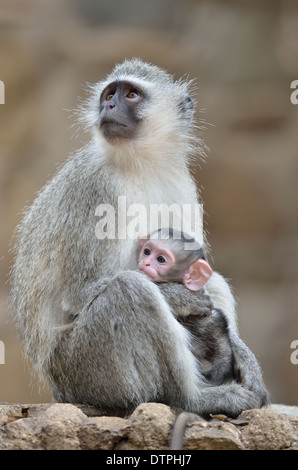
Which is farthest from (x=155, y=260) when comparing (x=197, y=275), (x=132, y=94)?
(x=132, y=94)

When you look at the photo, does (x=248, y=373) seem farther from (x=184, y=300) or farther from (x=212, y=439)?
(x=212, y=439)

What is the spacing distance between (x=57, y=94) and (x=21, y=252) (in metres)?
5.53

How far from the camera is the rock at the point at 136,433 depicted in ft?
15.7

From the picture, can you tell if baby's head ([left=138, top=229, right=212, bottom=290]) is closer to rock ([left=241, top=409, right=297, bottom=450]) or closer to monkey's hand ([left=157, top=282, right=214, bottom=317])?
monkey's hand ([left=157, top=282, right=214, bottom=317])

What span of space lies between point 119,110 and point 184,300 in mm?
1887

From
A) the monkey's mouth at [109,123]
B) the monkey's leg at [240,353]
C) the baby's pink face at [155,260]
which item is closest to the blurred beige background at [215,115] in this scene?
the monkey's leg at [240,353]

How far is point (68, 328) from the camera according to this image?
617 cm

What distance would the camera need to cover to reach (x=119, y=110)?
22.3ft

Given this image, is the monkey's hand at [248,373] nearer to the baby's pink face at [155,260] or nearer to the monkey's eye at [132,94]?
the baby's pink face at [155,260]

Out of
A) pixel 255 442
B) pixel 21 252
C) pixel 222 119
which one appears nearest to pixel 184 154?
pixel 21 252

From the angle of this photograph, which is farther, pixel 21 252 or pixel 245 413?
pixel 21 252

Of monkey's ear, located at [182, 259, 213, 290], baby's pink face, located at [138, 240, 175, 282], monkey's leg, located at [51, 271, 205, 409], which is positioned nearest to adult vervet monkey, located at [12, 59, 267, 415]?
monkey's leg, located at [51, 271, 205, 409]

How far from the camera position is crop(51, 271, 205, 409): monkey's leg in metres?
5.75

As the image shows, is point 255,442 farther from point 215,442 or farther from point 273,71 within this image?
point 273,71
